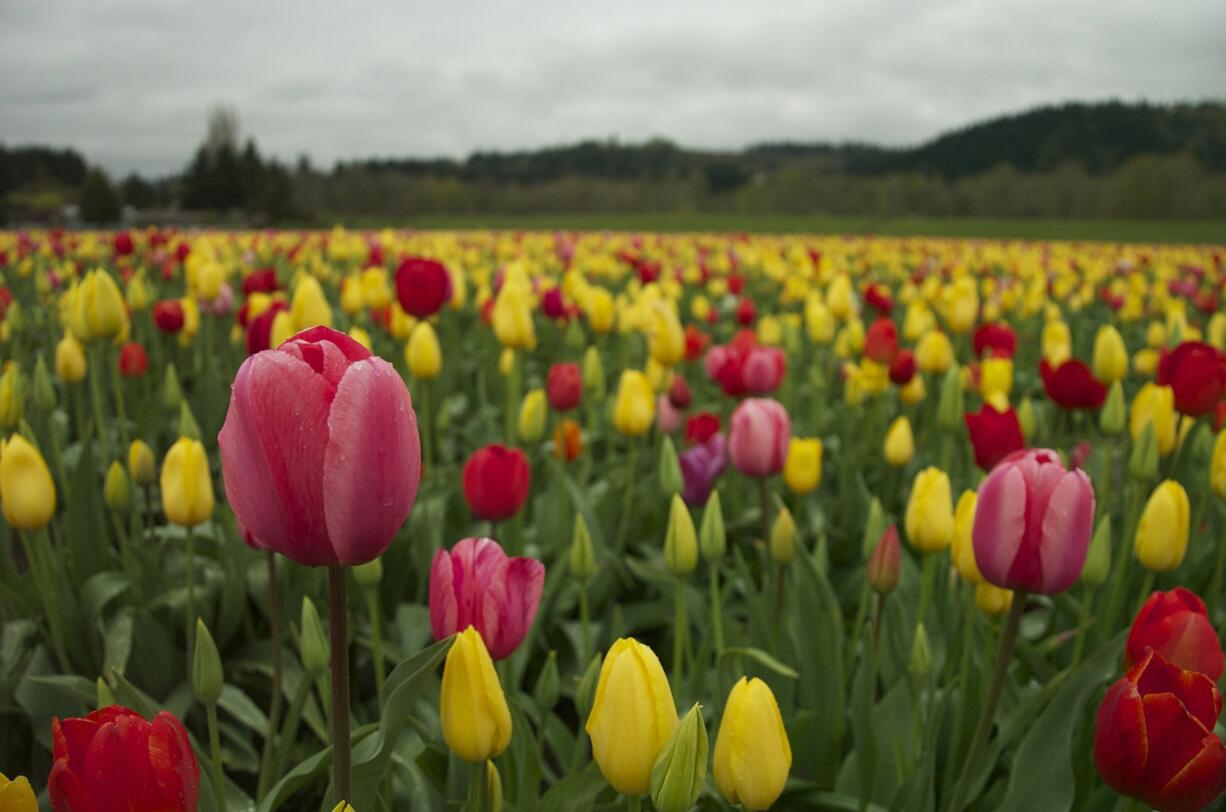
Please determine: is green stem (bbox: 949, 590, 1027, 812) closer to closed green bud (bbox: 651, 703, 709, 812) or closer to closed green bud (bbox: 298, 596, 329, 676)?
closed green bud (bbox: 651, 703, 709, 812)

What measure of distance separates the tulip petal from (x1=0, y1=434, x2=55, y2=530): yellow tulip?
4.02ft

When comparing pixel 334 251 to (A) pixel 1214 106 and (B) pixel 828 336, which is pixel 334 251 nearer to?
(B) pixel 828 336

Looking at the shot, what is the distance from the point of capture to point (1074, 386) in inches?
102

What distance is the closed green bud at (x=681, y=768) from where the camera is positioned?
95 centimetres

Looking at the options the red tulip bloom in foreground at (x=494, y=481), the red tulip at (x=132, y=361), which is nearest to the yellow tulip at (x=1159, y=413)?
the red tulip bloom in foreground at (x=494, y=481)

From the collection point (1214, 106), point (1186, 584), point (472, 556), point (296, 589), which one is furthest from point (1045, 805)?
point (1214, 106)

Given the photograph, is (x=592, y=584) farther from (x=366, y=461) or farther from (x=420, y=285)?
(x=366, y=461)

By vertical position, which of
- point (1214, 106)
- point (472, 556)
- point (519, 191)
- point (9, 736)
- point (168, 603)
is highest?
point (1214, 106)

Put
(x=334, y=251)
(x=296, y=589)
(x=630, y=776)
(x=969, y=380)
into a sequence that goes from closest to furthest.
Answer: (x=630, y=776)
(x=296, y=589)
(x=969, y=380)
(x=334, y=251)

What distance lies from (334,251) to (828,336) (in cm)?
586

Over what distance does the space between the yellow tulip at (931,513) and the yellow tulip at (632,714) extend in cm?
103

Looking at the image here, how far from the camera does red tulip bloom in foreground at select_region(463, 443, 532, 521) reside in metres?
1.92

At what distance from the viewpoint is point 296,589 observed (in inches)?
90.7

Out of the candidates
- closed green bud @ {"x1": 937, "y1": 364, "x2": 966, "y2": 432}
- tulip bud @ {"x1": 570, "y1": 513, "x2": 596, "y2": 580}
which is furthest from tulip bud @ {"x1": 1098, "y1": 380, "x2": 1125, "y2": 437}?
tulip bud @ {"x1": 570, "y1": 513, "x2": 596, "y2": 580}
